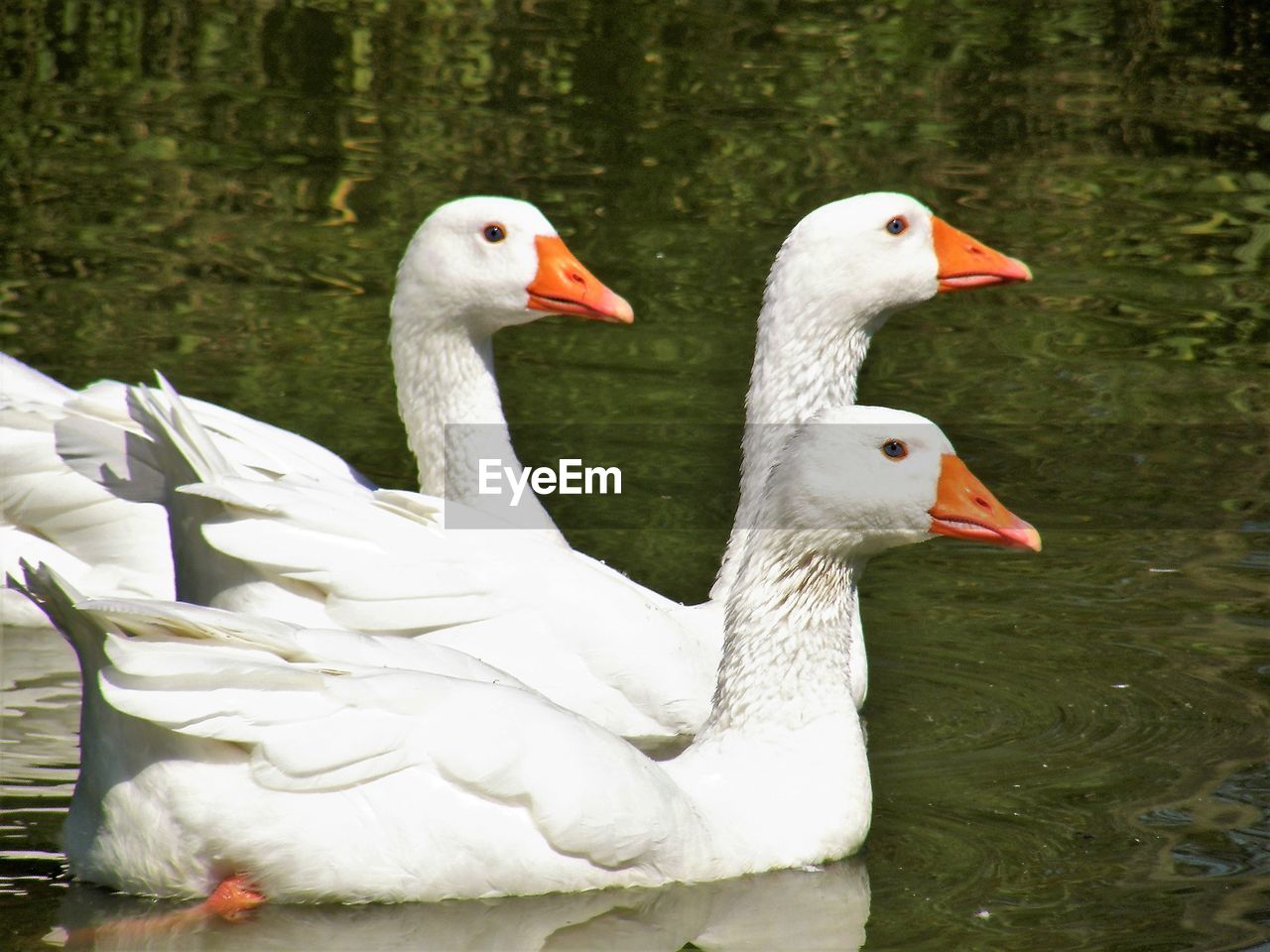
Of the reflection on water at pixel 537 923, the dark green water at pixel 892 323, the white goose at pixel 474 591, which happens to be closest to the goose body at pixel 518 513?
the white goose at pixel 474 591

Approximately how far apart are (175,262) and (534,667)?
20.8 feet

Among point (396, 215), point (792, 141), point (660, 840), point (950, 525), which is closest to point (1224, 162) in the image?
point (792, 141)

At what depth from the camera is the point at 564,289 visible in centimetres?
869

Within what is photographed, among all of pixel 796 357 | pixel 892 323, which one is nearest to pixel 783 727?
pixel 796 357

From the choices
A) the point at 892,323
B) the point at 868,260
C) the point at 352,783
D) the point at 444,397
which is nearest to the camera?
the point at 352,783

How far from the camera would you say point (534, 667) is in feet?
23.8

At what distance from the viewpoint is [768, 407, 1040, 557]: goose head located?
6.66 m

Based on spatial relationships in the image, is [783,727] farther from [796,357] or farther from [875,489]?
[796,357]

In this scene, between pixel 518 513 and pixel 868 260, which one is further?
pixel 518 513

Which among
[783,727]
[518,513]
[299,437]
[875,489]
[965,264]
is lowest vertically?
[783,727]

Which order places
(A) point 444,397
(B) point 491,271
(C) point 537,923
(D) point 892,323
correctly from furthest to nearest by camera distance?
(D) point 892,323, (A) point 444,397, (B) point 491,271, (C) point 537,923

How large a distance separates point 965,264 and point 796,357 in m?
0.86

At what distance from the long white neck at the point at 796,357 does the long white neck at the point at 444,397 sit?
955mm

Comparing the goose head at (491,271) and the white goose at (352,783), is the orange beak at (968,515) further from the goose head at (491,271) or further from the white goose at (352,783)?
the goose head at (491,271)
